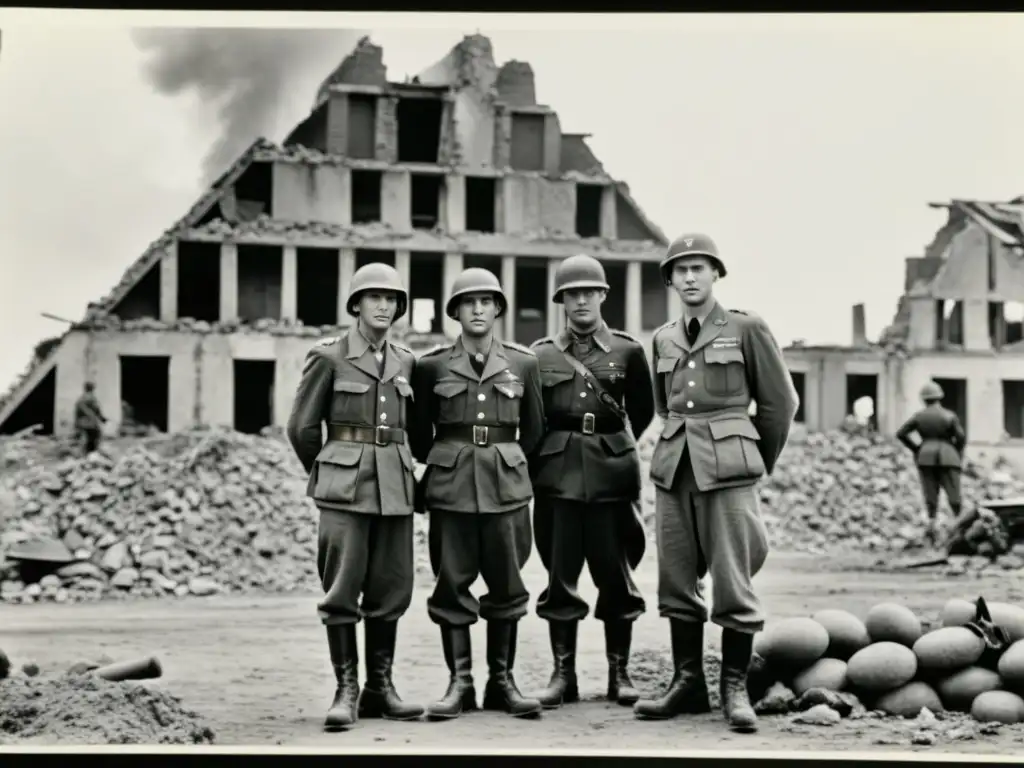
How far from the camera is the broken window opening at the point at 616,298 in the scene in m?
18.9

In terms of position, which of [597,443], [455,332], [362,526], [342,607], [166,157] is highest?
[166,157]

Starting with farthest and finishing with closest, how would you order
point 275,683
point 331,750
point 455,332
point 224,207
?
point 455,332
point 224,207
point 275,683
point 331,750

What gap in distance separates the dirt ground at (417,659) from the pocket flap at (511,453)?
1.34m

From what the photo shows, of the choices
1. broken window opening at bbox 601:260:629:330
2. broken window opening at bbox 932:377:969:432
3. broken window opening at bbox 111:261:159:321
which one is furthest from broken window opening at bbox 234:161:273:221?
broken window opening at bbox 932:377:969:432

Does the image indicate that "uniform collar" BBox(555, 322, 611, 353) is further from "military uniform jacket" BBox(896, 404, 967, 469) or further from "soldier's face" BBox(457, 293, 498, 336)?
"military uniform jacket" BBox(896, 404, 967, 469)

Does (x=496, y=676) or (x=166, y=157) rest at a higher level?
(x=166, y=157)

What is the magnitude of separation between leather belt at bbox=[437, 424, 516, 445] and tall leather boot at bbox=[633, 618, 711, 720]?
1.33 metres

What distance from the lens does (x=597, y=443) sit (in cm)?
720

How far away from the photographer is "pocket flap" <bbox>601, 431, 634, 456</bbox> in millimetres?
7199

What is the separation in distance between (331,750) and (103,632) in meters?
6.22

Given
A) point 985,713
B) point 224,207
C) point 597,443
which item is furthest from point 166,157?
point 985,713

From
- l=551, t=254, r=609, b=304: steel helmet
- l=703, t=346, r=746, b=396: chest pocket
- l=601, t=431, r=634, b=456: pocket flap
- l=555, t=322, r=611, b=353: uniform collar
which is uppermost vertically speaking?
l=551, t=254, r=609, b=304: steel helmet

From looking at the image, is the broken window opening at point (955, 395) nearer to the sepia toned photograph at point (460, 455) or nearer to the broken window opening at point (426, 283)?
the sepia toned photograph at point (460, 455)

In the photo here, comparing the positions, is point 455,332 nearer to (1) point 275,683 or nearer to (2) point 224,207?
(2) point 224,207
